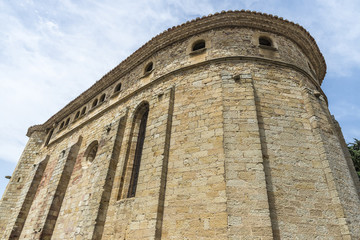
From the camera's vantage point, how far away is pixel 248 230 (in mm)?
4371

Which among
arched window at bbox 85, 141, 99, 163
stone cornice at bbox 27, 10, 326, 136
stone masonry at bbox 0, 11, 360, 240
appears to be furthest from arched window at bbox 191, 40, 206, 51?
arched window at bbox 85, 141, 99, 163

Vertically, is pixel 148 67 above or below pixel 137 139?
above

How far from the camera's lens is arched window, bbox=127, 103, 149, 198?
703cm

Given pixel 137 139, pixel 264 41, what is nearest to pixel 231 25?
pixel 264 41

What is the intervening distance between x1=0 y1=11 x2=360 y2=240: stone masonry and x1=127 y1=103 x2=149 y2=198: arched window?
4cm

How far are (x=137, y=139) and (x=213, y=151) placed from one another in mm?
3305

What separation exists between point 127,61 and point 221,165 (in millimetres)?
7218

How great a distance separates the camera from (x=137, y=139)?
8.03 meters

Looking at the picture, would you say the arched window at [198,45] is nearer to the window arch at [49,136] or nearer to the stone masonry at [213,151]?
the stone masonry at [213,151]

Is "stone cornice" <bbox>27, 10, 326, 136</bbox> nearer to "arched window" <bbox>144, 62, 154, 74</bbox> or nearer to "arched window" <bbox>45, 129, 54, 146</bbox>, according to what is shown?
"arched window" <bbox>144, 62, 154, 74</bbox>

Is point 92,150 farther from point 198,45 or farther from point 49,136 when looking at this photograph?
point 49,136

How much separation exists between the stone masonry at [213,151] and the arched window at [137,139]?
0.13 feet

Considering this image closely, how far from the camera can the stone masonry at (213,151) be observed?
4.83 meters

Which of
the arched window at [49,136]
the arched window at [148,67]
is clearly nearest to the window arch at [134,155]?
the arched window at [148,67]
